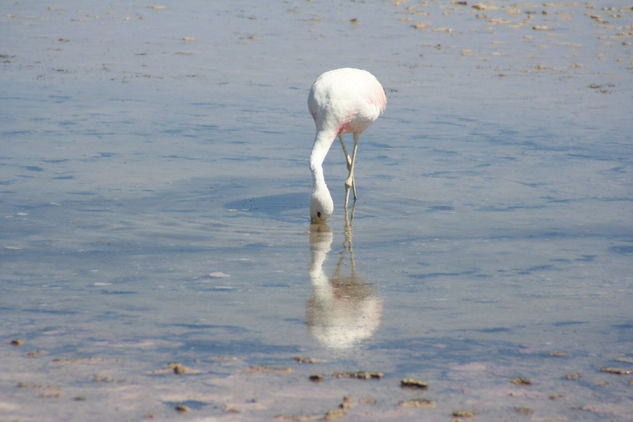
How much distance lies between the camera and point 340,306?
579cm

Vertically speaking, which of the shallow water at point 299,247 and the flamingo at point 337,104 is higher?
the flamingo at point 337,104

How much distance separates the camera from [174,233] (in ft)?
24.3

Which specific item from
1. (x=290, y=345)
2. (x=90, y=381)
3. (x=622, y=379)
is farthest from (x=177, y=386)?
(x=622, y=379)

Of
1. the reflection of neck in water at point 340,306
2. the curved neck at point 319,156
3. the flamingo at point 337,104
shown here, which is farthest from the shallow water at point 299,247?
the flamingo at point 337,104

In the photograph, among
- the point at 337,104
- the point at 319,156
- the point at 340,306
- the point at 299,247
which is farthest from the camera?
the point at 337,104

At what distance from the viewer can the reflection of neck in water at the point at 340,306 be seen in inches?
204

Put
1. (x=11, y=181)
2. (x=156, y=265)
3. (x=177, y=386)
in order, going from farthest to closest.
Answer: (x=11, y=181)
(x=156, y=265)
(x=177, y=386)

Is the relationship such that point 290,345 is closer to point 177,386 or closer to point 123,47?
point 177,386

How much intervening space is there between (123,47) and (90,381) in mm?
15185

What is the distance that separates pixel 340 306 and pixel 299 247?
4.84ft

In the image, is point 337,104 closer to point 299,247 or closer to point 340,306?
point 299,247

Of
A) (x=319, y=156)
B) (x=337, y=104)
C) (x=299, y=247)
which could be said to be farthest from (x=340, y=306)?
(x=337, y=104)

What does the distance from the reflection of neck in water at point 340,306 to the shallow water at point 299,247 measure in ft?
0.08

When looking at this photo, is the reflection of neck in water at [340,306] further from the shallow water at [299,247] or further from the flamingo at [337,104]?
the flamingo at [337,104]
